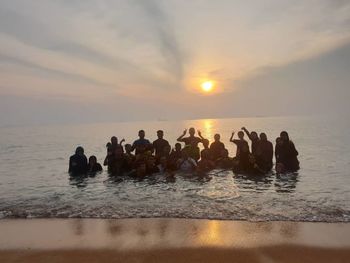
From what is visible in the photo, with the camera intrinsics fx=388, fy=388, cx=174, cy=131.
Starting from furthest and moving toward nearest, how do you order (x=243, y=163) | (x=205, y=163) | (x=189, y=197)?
1. (x=205, y=163)
2. (x=243, y=163)
3. (x=189, y=197)

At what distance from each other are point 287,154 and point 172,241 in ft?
36.2

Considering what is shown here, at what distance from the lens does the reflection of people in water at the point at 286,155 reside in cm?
1664

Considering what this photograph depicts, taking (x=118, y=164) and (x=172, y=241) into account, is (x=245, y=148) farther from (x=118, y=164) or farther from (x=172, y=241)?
(x=172, y=241)

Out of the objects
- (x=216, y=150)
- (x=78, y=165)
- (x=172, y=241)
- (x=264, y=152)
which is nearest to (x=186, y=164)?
(x=216, y=150)

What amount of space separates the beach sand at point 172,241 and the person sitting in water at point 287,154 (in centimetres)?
834

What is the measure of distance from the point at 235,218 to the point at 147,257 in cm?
320

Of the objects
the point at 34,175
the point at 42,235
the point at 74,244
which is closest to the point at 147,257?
the point at 74,244

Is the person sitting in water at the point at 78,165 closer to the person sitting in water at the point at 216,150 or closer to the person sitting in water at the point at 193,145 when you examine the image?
the person sitting in water at the point at 193,145

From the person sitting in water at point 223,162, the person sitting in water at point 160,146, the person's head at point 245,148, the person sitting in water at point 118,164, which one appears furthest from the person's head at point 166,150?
the person's head at point 245,148

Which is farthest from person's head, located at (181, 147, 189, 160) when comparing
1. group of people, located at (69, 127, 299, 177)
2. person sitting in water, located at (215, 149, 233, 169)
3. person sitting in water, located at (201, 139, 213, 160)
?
person sitting in water, located at (215, 149, 233, 169)

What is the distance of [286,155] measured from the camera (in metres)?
17.2

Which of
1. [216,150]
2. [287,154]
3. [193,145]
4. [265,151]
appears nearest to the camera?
[287,154]

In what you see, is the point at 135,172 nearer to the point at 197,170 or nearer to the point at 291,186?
the point at 197,170

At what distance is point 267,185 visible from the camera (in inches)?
551
